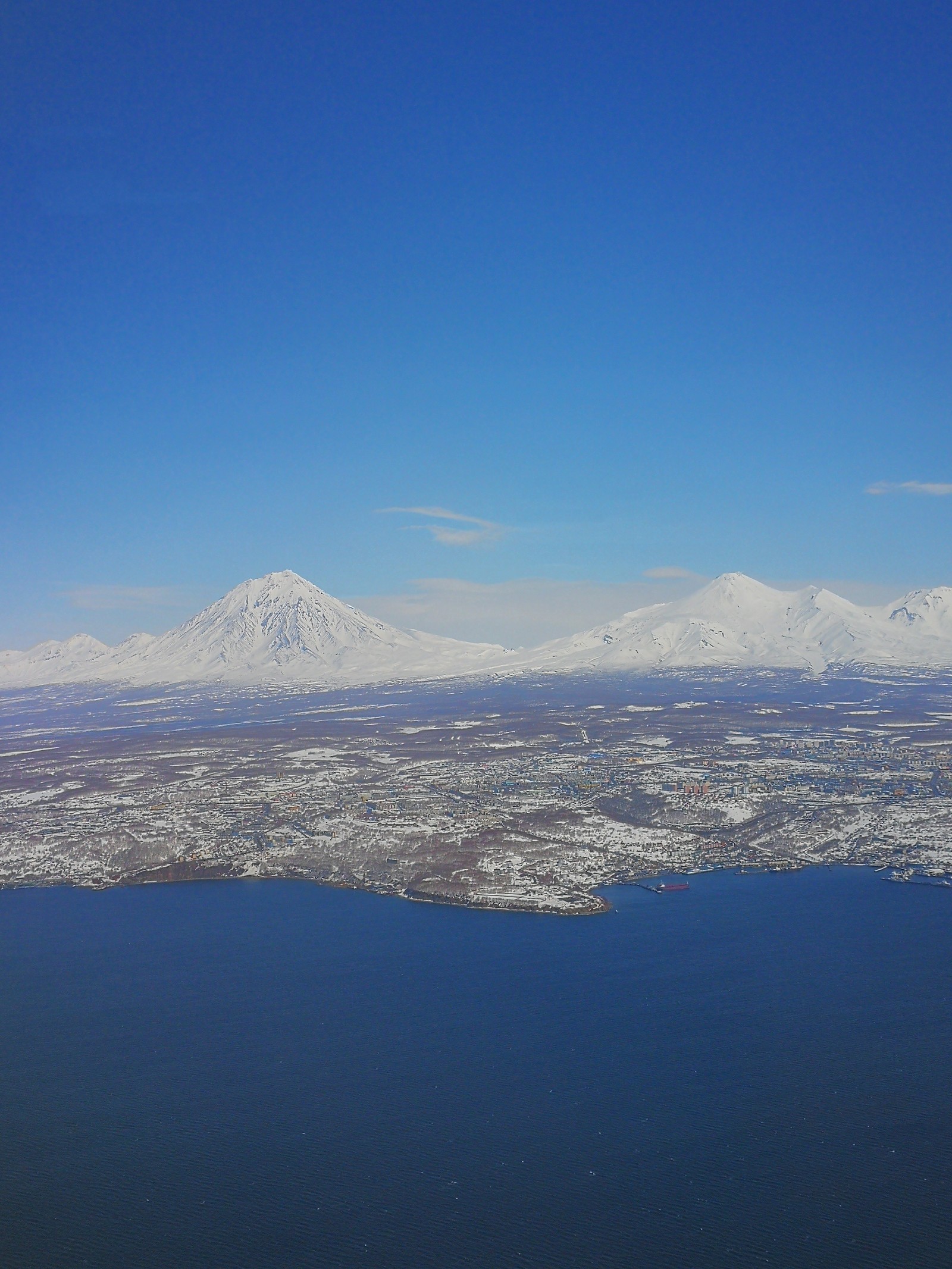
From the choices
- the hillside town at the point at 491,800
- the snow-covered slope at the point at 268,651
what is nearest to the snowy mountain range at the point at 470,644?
the snow-covered slope at the point at 268,651

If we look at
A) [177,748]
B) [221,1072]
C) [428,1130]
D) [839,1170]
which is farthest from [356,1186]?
[177,748]

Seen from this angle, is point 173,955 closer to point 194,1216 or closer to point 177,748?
point 194,1216

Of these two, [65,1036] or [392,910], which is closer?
[65,1036]

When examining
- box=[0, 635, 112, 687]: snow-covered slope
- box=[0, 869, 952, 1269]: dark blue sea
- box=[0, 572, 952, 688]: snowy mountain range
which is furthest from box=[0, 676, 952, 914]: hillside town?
box=[0, 635, 112, 687]: snow-covered slope

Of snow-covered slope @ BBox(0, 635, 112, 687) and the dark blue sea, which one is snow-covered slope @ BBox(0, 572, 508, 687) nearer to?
snow-covered slope @ BBox(0, 635, 112, 687)

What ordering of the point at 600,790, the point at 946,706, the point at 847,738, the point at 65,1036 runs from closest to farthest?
the point at 65,1036 < the point at 600,790 < the point at 847,738 < the point at 946,706
